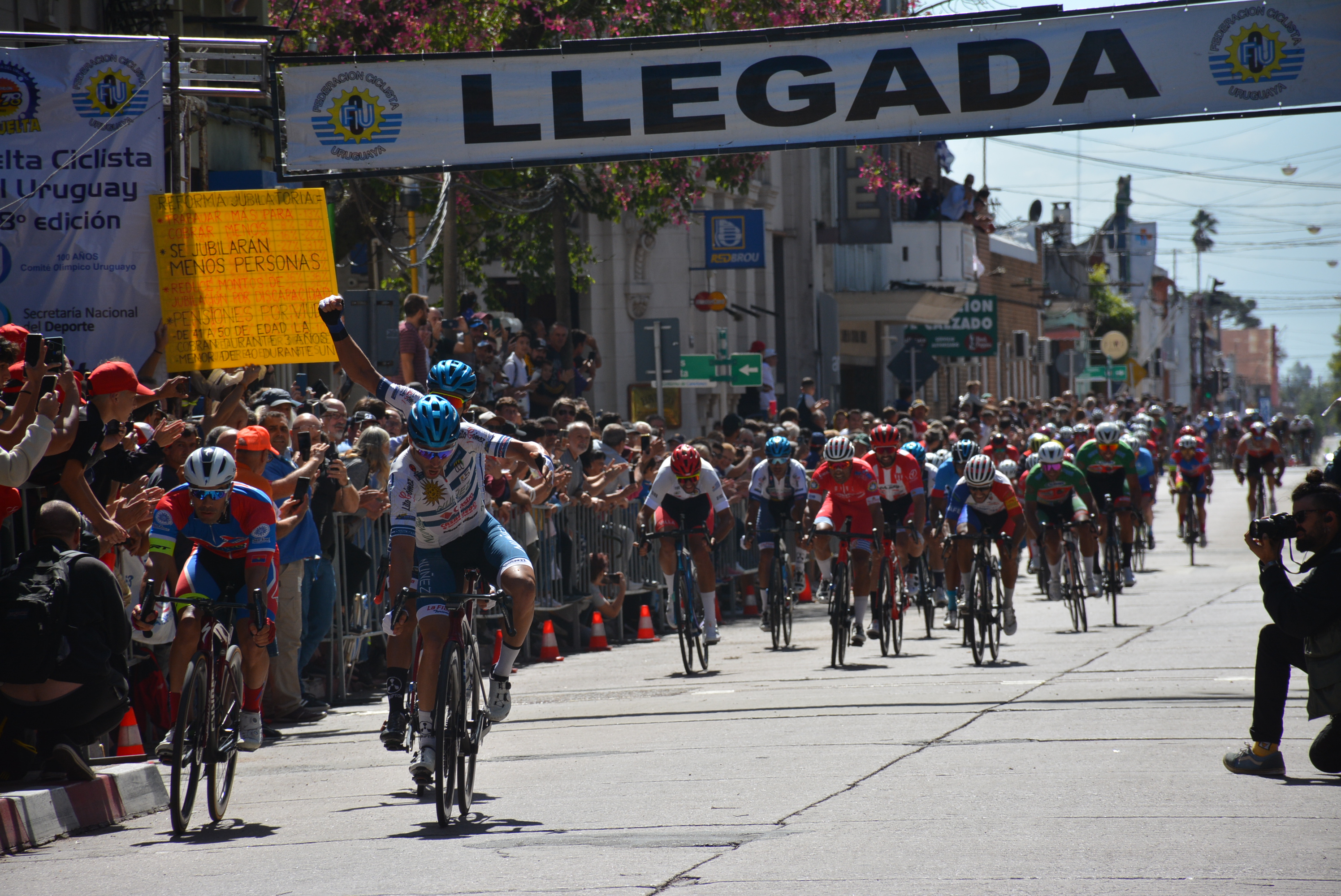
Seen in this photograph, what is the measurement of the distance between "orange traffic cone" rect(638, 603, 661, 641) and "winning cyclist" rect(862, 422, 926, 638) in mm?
2708

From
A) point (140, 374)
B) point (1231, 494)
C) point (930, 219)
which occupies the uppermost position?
point (930, 219)

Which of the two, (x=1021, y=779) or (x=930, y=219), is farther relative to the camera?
(x=930, y=219)

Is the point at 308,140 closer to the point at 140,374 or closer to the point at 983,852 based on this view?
the point at 140,374

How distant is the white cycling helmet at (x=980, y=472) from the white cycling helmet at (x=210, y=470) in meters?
8.25

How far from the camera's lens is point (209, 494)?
26.9ft

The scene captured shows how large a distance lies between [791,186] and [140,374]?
96.2ft

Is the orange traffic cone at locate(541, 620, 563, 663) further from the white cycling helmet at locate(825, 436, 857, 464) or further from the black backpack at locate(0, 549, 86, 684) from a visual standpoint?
the black backpack at locate(0, 549, 86, 684)

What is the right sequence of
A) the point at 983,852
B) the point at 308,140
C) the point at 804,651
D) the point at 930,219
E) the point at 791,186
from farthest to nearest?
Result: the point at 930,219 < the point at 791,186 < the point at 804,651 < the point at 308,140 < the point at 983,852

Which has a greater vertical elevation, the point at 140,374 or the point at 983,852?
the point at 140,374

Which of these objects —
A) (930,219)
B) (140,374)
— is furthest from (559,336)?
(930,219)

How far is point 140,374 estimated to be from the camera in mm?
11656

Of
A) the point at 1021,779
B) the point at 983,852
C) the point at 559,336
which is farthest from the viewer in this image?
the point at 559,336

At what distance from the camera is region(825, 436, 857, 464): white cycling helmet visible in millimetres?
14875

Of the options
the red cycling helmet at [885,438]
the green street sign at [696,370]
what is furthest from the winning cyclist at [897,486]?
the green street sign at [696,370]
